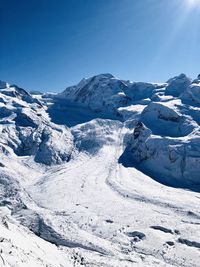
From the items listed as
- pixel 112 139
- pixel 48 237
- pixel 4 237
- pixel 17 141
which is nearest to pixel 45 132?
pixel 17 141

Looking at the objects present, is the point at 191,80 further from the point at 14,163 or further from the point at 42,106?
the point at 14,163

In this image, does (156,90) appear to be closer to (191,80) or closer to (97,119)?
(191,80)

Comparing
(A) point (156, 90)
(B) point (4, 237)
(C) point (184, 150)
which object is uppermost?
(A) point (156, 90)

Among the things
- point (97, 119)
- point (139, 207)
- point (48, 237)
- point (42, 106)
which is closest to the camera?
point (48, 237)

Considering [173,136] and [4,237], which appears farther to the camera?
[173,136]

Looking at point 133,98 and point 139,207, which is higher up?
point 133,98

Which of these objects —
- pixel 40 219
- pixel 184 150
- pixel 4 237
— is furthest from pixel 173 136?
pixel 4 237

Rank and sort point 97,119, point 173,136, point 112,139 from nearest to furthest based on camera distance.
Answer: point 173,136
point 112,139
point 97,119
